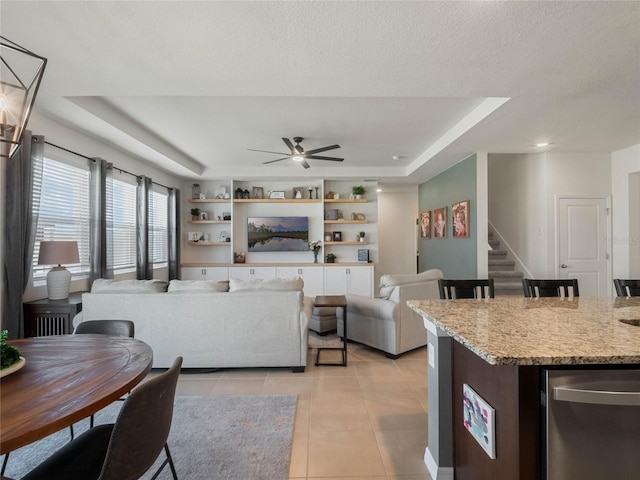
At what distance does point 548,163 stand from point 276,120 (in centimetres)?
420

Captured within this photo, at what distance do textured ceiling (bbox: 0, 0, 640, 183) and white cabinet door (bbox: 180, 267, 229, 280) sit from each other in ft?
9.33

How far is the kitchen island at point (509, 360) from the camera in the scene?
1019mm

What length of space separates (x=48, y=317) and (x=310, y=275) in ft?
13.2

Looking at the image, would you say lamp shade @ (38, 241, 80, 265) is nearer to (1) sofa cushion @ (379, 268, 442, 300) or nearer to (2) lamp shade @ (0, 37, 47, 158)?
(2) lamp shade @ (0, 37, 47, 158)

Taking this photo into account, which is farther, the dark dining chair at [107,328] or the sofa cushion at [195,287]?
the sofa cushion at [195,287]

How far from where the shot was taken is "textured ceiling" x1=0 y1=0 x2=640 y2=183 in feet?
5.62

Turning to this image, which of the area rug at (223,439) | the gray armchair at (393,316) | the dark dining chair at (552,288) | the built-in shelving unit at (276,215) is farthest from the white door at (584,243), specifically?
the area rug at (223,439)

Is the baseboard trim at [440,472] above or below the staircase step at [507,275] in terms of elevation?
below

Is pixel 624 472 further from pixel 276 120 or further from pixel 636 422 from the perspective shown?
pixel 276 120

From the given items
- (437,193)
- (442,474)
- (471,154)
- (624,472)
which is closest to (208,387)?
(442,474)

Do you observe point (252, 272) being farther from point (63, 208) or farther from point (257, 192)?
point (63, 208)

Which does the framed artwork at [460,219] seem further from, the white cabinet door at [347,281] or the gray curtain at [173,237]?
the gray curtain at [173,237]

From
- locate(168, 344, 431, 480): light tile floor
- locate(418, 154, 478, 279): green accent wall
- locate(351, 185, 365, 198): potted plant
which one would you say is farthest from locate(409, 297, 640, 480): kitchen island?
locate(351, 185, 365, 198): potted plant

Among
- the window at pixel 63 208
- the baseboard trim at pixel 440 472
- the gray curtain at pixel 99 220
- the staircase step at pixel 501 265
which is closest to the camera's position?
the baseboard trim at pixel 440 472
